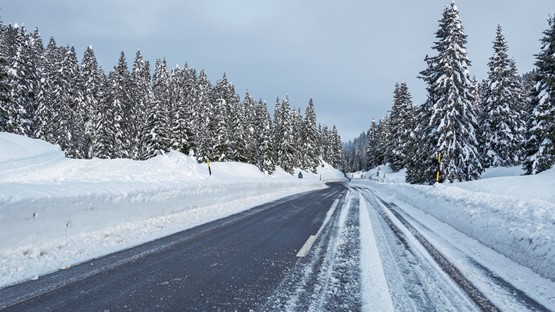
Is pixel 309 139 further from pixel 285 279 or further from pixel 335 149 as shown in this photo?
pixel 285 279

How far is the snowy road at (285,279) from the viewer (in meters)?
3.43

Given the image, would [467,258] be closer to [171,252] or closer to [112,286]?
[171,252]

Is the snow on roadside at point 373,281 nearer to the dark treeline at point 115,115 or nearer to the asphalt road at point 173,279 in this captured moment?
the asphalt road at point 173,279

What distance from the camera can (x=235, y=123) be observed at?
175 ft

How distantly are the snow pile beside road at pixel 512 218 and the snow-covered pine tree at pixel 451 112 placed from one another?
13.7 metres

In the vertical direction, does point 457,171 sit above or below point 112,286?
above

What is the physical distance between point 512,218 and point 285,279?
5022 mm

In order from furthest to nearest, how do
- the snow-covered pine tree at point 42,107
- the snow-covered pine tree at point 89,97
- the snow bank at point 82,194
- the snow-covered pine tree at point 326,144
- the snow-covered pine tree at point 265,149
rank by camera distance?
the snow-covered pine tree at point 326,144 < the snow-covered pine tree at point 265,149 < the snow-covered pine tree at point 89,97 < the snow-covered pine tree at point 42,107 < the snow bank at point 82,194

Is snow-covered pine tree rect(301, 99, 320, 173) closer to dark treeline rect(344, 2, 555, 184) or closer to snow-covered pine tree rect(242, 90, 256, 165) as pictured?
snow-covered pine tree rect(242, 90, 256, 165)

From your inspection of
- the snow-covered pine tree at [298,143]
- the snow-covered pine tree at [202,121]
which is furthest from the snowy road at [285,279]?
the snow-covered pine tree at [298,143]

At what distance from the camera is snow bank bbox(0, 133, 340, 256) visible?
5605 mm

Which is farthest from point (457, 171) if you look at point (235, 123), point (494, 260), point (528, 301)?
point (235, 123)

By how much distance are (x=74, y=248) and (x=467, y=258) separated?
6.70 meters

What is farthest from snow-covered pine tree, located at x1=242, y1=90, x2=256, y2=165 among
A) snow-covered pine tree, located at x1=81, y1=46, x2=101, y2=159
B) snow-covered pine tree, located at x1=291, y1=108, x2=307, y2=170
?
snow-covered pine tree, located at x1=81, y1=46, x2=101, y2=159
